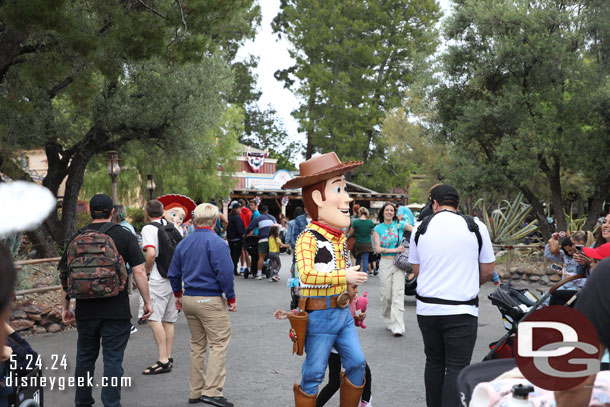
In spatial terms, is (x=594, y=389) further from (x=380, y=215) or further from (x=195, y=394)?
(x=380, y=215)

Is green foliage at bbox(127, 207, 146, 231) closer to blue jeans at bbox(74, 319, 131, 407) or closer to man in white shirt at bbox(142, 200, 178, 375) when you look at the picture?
man in white shirt at bbox(142, 200, 178, 375)

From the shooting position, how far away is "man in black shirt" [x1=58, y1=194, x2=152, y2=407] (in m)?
4.63

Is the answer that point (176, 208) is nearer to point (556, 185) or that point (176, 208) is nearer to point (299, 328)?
point (299, 328)

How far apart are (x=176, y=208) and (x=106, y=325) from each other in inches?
125

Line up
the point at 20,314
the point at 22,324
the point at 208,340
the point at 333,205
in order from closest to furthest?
the point at 333,205 → the point at 208,340 → the point at 22,324 → the point at 20,314

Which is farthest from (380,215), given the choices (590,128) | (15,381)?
(590,128)

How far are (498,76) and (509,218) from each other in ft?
17.0

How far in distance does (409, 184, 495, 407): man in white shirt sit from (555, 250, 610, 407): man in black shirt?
7.23 feet

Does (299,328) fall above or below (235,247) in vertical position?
below

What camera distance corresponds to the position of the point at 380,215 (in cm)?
941

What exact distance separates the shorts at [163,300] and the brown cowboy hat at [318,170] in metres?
2.43

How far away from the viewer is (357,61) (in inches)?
1652

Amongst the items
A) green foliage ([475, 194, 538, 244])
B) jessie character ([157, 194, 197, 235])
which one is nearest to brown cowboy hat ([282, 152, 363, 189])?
jessie character ([157, 194, 197, 235])

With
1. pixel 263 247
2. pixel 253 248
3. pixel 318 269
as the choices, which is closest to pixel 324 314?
pixel 318 269
